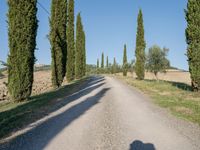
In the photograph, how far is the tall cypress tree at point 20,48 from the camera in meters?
17.4

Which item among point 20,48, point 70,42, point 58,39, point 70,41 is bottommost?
point 20,48

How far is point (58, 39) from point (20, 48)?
13.1 metres

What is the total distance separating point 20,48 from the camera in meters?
17.5

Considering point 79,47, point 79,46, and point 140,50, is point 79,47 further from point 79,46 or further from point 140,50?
point 140,50

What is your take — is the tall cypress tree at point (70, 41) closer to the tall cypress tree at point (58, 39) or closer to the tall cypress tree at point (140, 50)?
the tall cypress tree at point (58, 39)

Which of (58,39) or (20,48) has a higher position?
(58,39)

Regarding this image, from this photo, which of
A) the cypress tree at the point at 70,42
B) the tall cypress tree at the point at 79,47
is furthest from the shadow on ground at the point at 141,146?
the tall cypress tree at the point at 79,47

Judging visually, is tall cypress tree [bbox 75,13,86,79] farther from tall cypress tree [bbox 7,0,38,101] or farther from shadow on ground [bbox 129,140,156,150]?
shadow on ground [bbox 129,140,156,150]

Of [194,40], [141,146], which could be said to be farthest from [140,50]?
[141,146]

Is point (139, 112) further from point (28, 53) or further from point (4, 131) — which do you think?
point (28, 53)

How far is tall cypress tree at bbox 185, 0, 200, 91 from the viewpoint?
23000 millimetres

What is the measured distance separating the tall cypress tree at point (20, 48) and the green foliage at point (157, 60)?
31.9 m

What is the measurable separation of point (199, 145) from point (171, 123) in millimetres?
3044

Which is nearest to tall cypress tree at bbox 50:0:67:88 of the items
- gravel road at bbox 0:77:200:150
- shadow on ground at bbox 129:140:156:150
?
gravel road at bbox 0:77:200:150
